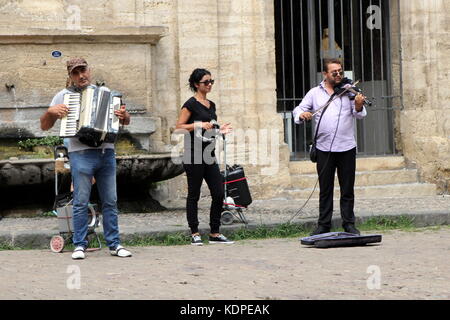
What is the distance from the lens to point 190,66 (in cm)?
1350

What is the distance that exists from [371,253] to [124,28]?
17.0ft

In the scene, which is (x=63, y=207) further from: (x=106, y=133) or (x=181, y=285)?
(x=181, y=285)

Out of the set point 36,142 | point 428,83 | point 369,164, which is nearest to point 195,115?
point 36,142

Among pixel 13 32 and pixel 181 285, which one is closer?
pixel 181 285

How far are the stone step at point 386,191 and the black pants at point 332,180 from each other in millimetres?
3805

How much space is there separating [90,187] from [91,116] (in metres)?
0.67

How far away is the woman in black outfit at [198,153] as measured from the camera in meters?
9.53

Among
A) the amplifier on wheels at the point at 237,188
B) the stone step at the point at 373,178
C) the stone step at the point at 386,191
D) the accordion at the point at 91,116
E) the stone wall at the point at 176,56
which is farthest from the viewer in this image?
the stone step at the point at 373,178

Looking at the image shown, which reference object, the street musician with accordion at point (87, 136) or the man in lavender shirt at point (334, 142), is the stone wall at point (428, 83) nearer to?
the man in lavender shirt at point (334, 142)

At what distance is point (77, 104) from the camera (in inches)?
335

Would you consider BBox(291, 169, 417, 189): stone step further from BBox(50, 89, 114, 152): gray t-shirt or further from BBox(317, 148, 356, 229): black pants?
BBox(50, 89, 114, 152): gray t-shirt

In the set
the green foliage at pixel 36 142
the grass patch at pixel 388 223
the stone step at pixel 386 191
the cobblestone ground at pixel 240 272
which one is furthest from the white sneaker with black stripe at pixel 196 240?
the stone step at pixel 386 191
